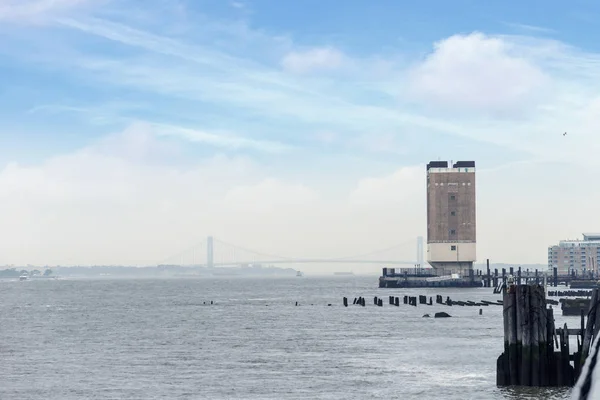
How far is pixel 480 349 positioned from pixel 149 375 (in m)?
23.9

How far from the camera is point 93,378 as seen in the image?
164ft

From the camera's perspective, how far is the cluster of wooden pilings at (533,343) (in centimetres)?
3594

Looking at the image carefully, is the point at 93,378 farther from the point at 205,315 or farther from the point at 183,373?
the point at 205,315

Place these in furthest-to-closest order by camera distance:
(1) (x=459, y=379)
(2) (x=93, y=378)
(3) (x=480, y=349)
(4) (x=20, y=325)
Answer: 1. (4) (x=20, y=325)
2. (3) (x=480, y=349)
3. (2) (x=93, y=378)
4. (1) (x=459, y=379)

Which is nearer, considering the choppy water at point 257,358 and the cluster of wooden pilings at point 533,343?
the cluster of wooden pilings at point 533,343

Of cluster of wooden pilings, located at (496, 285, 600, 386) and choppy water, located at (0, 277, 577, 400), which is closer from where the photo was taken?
cluster of wooden pilings, located at (496, 285, 600, 386)

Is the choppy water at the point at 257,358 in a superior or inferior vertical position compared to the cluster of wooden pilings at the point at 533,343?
inferior

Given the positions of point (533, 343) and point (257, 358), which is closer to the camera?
point (533, 343)

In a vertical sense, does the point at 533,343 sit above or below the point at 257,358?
above

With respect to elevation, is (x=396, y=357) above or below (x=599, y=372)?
below

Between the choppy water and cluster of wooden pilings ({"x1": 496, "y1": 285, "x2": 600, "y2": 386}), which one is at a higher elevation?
cluster of wooden pilings ({"x1": 496, "y1": 285, "x2": 600, "y2": 386})

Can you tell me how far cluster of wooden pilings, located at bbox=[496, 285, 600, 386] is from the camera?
118 ft

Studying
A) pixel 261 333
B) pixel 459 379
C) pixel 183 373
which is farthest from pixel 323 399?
pixel 261 333

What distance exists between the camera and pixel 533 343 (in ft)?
118
